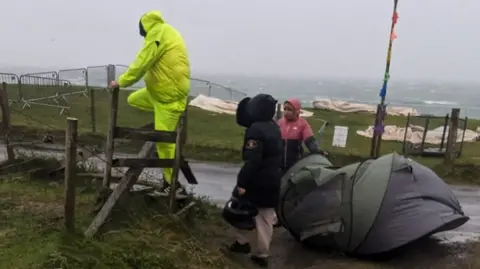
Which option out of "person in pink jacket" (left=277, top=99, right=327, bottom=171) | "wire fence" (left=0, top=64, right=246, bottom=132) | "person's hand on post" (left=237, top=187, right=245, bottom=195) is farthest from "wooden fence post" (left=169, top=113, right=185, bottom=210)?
"wire fence" (left=0, top=64, right=246, bottom=132)

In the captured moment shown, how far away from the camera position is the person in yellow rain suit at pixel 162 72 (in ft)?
20.5

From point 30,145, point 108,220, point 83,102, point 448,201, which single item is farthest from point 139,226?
point 83,102

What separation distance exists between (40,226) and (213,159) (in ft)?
24.7

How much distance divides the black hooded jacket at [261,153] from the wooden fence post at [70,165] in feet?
5.95

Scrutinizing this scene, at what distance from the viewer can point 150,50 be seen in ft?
20.4

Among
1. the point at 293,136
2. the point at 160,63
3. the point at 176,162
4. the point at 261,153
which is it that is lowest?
the point at 176,162

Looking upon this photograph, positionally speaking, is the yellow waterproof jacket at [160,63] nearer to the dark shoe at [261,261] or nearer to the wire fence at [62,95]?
the dark shoe at [261,261]

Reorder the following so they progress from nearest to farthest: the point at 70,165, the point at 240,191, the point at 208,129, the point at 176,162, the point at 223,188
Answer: the point at 70,165, the point at 240,191, the point at 176,162, the point at 223,188, the point at 208,129

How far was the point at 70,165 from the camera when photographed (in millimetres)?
4953

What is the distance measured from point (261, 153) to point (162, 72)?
1.55 m

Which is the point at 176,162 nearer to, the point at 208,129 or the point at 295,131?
the point at 295,131

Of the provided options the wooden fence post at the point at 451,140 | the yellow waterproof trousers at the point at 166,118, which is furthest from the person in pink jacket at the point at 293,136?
the wooden fence post at the point at 451,140

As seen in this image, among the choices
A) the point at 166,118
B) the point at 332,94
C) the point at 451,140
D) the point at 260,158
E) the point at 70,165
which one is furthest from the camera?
the point at 332,94

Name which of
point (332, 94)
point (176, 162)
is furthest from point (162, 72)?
point (332, 94)
